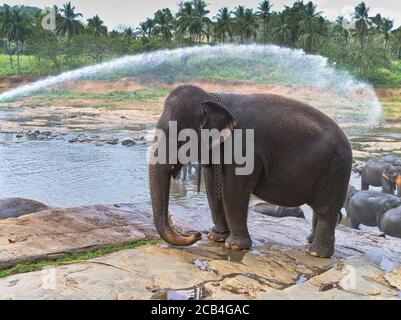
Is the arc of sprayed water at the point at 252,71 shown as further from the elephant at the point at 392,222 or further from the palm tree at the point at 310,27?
the elephant at the point at 392,222

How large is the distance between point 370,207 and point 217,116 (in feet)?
21.8

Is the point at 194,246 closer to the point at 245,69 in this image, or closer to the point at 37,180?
the point at 37,180

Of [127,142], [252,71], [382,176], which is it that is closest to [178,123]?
[382,176]

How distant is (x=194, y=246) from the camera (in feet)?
19.7

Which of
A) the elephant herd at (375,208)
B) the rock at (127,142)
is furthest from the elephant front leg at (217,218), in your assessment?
the rock at (127,142)

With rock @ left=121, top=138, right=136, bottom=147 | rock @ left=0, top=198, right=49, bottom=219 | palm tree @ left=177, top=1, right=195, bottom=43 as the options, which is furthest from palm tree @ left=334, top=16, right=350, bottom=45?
rock @ left=0, top=198, right=49, bottom=219

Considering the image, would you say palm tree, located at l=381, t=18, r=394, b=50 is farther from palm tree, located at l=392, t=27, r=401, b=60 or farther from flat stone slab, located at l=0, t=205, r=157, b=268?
flat stone slab, located at l=0, t=205, r=157, b=268

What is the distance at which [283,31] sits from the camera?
50.5m

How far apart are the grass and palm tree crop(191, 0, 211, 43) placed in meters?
47.9

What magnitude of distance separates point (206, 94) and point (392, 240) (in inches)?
151

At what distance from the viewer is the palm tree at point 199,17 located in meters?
52.1

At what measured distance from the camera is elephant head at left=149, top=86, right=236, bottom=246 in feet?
18.1

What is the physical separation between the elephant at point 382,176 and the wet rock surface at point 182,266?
7609 mm

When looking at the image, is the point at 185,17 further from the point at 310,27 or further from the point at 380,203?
the point at 380,203
